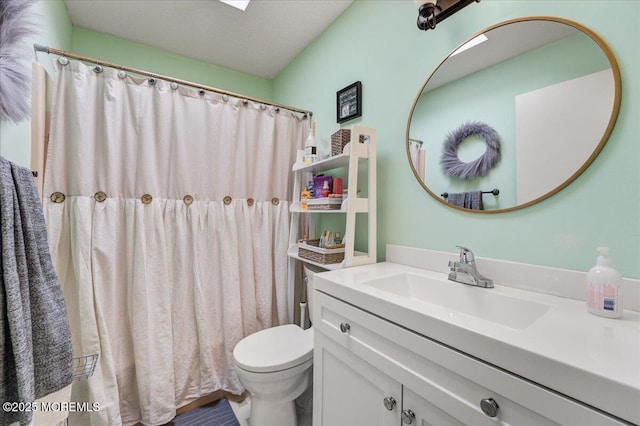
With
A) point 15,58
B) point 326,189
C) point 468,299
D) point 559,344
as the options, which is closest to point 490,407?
point 559,344

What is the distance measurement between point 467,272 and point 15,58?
1.76 meters

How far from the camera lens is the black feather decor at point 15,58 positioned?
2.50 feet

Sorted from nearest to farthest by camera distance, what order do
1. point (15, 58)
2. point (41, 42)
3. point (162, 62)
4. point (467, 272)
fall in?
1. point (15, 58)
2. point (467, 272)
3. point (41, 42)
4. point (162, 62)

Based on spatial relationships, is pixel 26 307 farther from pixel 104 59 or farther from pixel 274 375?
pixel 104 59

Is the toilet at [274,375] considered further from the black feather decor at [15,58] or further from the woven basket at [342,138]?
the black feather decor at [15,58]

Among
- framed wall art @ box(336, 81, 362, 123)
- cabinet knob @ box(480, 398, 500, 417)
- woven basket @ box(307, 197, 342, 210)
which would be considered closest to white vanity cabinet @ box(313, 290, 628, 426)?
cabinet knob @ box(480, 398, 500, 417)

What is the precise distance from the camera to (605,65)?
75cm

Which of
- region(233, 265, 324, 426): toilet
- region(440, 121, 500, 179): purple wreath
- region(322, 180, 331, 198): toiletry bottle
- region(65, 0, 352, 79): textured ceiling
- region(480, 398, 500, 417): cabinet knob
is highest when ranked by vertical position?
region(65, 0, 352, 79): textured ceiling

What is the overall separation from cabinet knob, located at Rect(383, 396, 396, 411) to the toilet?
58cm

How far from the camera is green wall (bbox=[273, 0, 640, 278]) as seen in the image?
0.72 metres

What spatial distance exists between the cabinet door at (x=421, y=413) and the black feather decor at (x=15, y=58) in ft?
4.94

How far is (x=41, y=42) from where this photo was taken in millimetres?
1147

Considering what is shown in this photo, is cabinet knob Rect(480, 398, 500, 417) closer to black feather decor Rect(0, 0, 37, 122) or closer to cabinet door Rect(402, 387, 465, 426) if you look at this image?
cabinet door Rect(402, 387, 465, 426)

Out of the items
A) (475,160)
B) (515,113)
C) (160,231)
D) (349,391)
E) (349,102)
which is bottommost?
(349,391)
